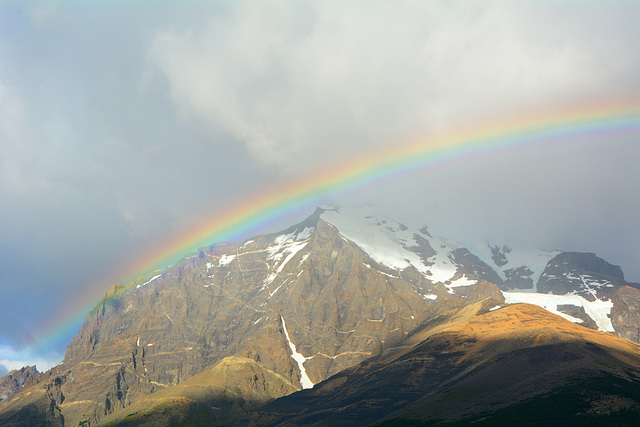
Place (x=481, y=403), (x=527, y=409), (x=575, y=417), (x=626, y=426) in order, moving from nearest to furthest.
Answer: (x=626, y=426), (x=575, y=417), (x=527, y=409), (x=481, y=403)

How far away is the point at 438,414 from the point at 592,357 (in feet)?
194

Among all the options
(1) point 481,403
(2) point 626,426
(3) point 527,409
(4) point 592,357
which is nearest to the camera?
(2) point 626,426

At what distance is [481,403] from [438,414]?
15.0 m

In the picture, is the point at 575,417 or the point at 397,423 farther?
the point at 397,423

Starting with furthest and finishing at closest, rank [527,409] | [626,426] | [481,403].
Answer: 1. [481,403]
2. [527,409]
3. [626,426]

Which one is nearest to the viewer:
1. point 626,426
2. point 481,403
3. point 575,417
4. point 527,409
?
point 626,426

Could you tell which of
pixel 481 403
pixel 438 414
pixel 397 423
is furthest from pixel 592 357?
pixel 397 423

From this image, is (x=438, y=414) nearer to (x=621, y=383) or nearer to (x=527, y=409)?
(x=527, y=409)

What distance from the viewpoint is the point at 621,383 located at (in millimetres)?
169500

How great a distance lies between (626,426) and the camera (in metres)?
138

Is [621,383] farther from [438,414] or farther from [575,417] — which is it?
[438,414]

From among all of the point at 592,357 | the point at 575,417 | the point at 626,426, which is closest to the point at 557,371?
the point at 592,357

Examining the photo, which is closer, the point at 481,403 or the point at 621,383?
the point at 621,383

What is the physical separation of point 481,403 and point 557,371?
92.4ft
